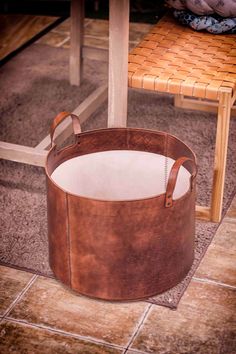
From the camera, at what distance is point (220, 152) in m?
2.31

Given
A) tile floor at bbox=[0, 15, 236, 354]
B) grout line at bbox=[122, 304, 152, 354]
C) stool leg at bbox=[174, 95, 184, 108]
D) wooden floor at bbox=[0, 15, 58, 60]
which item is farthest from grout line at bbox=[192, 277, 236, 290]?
wooden floor at bbox=[0, 15, 58, 60]

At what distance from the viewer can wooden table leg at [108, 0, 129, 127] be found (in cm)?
216

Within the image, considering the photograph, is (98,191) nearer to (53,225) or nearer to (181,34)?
(53,225)

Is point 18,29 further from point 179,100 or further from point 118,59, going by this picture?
point 118,59

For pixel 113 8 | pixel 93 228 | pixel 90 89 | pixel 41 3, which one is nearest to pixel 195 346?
pixel 93 228

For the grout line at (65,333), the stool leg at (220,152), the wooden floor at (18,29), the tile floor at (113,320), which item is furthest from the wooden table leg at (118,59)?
the wooden floor at (18,29)

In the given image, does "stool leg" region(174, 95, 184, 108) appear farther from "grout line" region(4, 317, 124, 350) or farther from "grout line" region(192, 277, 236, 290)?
"grout line" region(4, 317, 124, 350)

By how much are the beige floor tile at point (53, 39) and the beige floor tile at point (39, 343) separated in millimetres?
2038

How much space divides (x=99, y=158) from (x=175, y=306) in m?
0.50

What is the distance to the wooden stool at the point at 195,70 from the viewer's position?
2236 mm

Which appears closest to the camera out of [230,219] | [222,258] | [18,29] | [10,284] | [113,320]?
→ [113,320]

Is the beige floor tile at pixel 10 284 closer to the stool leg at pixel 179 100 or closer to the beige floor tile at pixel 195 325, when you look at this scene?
the beige floor tile at pixel 195 325

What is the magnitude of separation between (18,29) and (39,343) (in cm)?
231

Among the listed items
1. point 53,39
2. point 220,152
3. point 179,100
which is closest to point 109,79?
point 220,152
